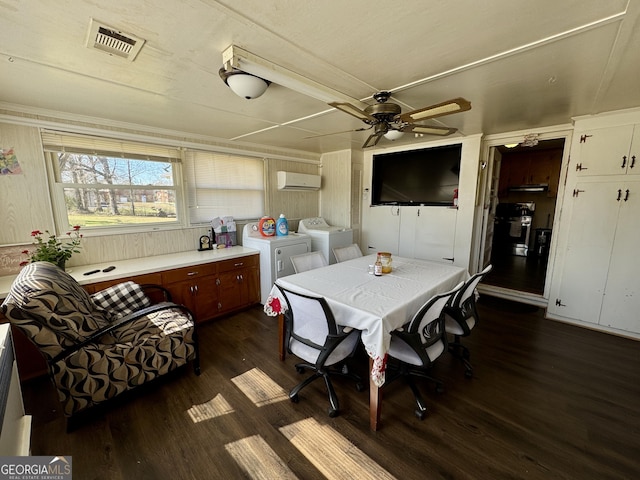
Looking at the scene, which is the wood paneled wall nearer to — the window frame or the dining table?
the window frame

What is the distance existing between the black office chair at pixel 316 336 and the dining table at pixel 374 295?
12 centimetres

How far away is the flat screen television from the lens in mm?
3627

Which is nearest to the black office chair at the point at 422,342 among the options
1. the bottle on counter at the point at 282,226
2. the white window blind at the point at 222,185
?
the bottle on counter at the point at 282,226

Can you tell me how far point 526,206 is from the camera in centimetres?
592

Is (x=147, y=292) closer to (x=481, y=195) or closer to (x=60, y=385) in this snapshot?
(x=60, y=385)

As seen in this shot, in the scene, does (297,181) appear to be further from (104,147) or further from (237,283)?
(104,147)

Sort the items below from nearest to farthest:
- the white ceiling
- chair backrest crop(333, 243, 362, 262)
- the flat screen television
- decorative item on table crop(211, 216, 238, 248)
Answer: the white ceiling, chair backrest crop(333, 243, 362, 262), decorative item on table crop(211, 216, 238, 248), the flat screen television

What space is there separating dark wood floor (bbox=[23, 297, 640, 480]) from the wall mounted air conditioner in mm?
2544

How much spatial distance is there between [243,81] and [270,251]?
199 centimetres

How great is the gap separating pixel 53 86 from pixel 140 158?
1045 millimetres

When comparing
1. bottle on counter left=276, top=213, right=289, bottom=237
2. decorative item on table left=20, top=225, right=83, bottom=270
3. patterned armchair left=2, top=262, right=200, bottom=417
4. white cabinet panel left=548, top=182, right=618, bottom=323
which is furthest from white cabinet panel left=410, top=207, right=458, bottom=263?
decorative item on table left=20, top=225, right=83, bottom=270

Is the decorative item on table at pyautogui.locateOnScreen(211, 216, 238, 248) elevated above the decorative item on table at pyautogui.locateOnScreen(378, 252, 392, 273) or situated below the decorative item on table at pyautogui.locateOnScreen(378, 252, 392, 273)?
above

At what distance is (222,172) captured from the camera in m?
3.54

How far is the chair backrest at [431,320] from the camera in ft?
5.11
